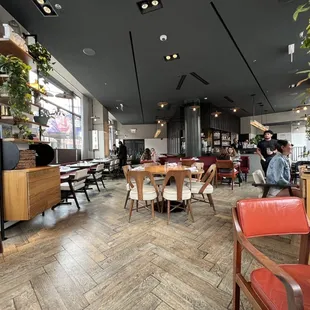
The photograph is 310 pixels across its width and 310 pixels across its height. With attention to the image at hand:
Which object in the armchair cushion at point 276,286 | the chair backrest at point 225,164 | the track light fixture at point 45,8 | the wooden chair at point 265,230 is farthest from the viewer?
the chair backrest at point 225,164

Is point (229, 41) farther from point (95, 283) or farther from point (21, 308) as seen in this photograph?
point (21, 308)

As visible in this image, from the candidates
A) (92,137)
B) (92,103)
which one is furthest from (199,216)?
(92,103)

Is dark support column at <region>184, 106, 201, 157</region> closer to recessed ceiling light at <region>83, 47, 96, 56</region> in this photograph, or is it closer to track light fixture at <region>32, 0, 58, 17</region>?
recessed ceiling light at <region>83, 47, 96, 56</region>

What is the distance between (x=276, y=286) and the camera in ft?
2.90

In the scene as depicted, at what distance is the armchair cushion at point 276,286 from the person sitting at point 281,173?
180cm

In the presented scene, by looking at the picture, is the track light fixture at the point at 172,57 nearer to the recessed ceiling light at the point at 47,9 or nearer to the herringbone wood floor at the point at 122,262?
the recessed ceiling light at the point at 47,9

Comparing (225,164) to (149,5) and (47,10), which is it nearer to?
(149,5)

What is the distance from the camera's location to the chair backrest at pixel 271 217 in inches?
44.6

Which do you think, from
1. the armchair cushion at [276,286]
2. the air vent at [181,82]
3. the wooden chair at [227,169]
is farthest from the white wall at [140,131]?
the armchair cushion at [276,286]

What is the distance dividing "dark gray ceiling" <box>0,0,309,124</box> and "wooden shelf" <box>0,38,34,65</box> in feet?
2.54

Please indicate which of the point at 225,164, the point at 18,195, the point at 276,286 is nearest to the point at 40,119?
the point at 18,195

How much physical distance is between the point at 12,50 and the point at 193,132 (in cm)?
623

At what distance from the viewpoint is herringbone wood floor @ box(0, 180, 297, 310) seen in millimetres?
1434

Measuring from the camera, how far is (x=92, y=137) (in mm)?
8258
